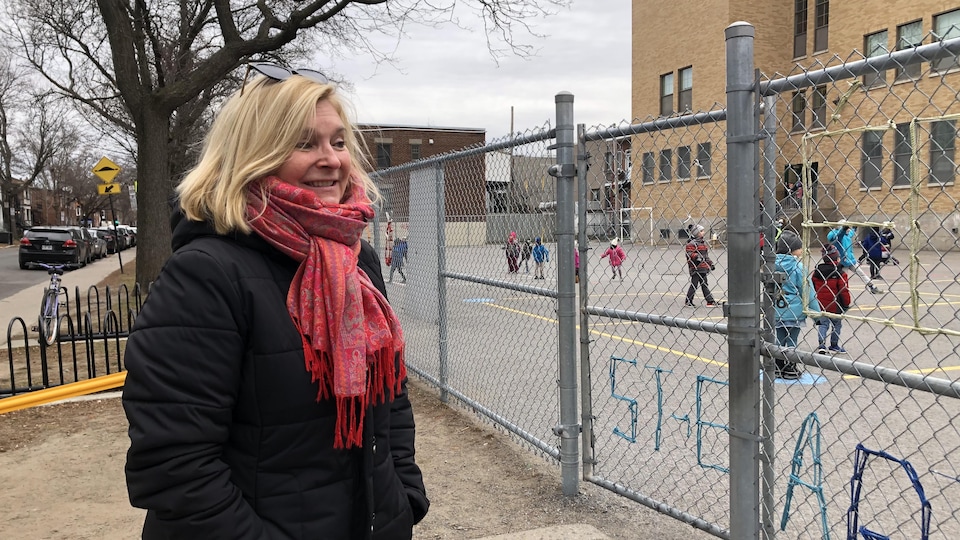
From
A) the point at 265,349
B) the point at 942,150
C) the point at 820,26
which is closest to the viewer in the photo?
the point at 265,349

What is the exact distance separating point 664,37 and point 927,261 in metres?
34.4

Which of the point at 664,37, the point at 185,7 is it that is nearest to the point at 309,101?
the point at 185,7

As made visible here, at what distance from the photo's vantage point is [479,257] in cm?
571

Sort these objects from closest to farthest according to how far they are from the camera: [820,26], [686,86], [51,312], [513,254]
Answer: [513,254], [51,312], [820,26], [686,86]

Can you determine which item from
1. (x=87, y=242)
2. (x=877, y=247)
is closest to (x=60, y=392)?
(x=877, y=247)

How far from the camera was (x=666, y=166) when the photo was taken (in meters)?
3.57

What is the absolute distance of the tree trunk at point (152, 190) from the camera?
13477 mm

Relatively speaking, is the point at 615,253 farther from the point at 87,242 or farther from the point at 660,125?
the point at 87,242

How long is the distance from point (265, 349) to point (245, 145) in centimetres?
49

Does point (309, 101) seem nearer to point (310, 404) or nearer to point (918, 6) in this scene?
point (310, 404)

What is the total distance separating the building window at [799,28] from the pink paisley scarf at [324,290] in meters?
34.3

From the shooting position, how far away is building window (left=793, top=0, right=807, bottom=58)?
1222 inches

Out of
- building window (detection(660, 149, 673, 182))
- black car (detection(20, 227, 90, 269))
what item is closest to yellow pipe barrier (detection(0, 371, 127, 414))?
building window (detection(660, 149, 673, 182))

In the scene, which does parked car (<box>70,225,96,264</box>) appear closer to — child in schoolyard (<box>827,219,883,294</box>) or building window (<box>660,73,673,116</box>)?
building window (<box>660,73,673,116</box>)
